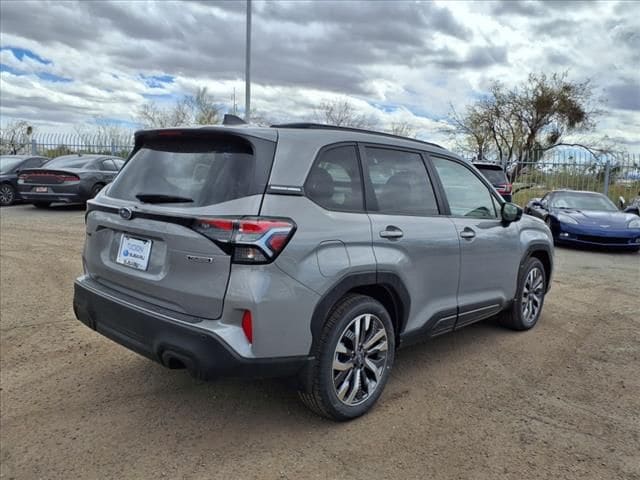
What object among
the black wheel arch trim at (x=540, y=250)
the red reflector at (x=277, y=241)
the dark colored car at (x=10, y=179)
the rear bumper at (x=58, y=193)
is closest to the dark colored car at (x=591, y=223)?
the black wheel arch trim at (x=540, y=250)

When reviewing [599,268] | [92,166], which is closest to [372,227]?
[599,268]

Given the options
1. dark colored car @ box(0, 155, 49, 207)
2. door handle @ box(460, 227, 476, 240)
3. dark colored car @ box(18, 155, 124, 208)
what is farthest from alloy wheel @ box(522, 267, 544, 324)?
dark colored car @ box(0, 155, 49, 207)

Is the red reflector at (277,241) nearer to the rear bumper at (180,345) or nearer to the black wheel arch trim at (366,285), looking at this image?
the black wheel arch trim at (366,285)

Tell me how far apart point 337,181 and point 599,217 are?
30.2ft

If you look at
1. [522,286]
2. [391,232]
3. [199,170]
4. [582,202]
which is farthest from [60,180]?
[582,202]

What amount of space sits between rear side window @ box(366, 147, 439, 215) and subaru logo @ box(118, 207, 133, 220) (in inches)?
59.4

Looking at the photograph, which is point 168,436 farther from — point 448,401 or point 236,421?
point 448,401

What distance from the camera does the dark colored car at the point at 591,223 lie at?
10.1 meters

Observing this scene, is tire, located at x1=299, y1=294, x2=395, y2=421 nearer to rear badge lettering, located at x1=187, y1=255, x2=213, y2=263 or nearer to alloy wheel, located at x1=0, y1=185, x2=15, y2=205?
rear badge lettering, located at x1=187, y1=255, x2=213, y2=263

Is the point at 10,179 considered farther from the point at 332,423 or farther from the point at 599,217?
the point at 599,217

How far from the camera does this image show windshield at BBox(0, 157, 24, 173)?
1417cm

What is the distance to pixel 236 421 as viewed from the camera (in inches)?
126

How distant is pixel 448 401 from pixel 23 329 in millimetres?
3800

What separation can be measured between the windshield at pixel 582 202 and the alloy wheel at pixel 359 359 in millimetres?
9378
